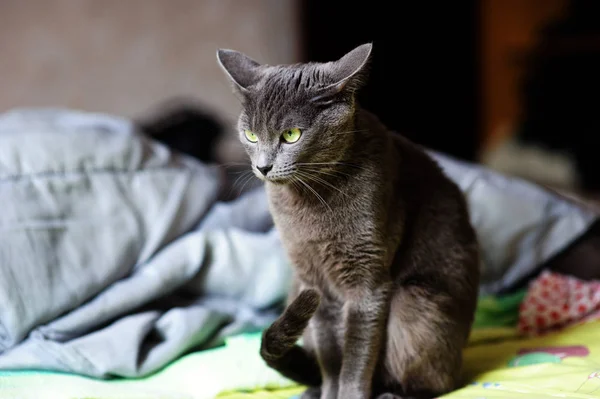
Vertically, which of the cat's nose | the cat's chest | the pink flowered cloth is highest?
the cat's nose

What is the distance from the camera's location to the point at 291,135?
1.03 meters

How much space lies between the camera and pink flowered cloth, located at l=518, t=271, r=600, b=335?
5.01 feet

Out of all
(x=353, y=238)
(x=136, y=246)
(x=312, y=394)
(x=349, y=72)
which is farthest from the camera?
(x=136, y=246)

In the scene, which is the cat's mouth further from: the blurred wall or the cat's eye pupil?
the blurred wall

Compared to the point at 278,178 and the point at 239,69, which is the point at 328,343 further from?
the point at 239,69

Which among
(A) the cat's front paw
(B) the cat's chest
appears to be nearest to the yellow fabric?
(A) the cat's front paw

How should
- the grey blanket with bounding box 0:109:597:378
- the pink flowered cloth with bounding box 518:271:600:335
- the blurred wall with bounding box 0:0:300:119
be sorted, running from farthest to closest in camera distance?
the blurred wall with bounding box 0:0:300:119, the pink flowered cloth with bounding box 518:271:600:335, the grey blanket with bounding box 0:109:597:378

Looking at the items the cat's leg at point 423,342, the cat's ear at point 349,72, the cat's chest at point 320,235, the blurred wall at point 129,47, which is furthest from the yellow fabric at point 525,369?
the blurred wall at point 129,47

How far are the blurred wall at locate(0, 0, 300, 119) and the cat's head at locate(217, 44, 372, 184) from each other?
80.9 inches

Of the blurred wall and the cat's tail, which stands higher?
the blurred wall

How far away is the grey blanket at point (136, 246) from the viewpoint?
126 cm

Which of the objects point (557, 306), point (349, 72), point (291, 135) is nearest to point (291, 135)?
point (291, 135)

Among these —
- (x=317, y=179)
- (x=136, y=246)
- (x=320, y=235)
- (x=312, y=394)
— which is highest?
(x=317, y=179)

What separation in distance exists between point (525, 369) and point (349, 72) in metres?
0.66
